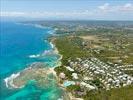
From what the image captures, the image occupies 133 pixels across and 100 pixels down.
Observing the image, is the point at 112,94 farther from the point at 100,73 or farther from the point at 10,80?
the point at 10,80

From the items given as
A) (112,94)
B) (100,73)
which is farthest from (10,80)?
(112,94)

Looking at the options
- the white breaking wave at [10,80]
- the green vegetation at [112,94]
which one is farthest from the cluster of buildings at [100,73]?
the white breaking wave at [10,80]

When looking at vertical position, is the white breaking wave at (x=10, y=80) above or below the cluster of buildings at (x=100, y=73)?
below

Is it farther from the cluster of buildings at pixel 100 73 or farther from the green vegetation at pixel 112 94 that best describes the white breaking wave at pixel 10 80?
Result: the green vegetation at pixel 112 94

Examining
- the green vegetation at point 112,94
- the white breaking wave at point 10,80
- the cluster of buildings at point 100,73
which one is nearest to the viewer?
the green vegetation at point 112,94

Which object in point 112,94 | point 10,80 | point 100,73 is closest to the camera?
point 112,94

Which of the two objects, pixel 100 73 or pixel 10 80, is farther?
pixel 100 73

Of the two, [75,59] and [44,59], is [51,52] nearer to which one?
[44,59]

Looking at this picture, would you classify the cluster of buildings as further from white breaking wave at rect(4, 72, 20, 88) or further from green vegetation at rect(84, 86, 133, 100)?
white breaking wave at rect(4, 72, 20, 88)
